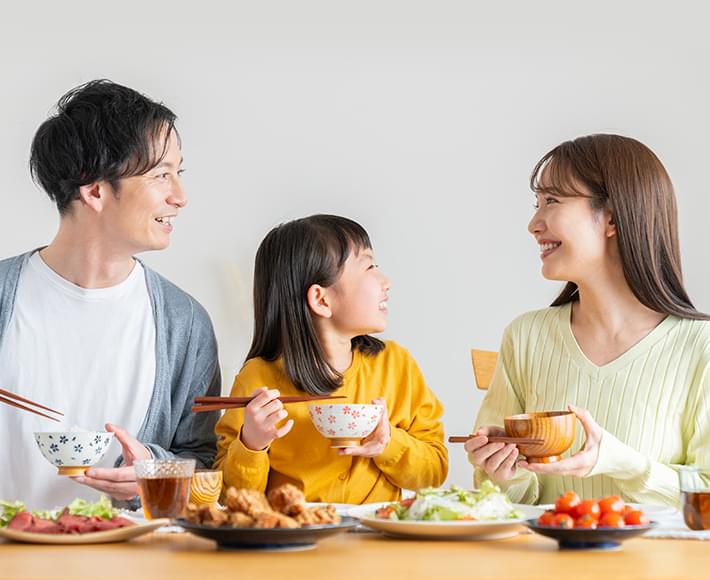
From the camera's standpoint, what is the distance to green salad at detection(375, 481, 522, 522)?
4.47 feet

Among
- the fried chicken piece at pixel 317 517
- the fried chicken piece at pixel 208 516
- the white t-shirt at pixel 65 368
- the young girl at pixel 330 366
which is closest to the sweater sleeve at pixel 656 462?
the young girl at pixel 330 366

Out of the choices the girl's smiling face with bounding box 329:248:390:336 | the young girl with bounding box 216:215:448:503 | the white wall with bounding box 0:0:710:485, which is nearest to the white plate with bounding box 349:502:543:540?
the young girl with bounding box 216:215:448:503

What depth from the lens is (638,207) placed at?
212cm

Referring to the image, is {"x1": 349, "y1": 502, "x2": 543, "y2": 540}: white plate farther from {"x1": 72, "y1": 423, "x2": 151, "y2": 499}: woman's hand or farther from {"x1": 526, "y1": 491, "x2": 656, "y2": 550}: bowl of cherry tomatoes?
{"x1": 72, "y1": 423, "x2": 151, "y2": 499}: woman's hand

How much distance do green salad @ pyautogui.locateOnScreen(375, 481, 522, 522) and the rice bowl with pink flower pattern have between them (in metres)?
0.51

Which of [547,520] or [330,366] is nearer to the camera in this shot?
[547,520]

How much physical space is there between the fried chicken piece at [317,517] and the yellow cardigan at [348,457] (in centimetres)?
87

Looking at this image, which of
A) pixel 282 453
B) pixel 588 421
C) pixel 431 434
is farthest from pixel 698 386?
pixel 282 453

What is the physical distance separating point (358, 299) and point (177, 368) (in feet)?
1.59

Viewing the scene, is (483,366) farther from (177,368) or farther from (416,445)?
(177,368)

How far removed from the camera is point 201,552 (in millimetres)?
1279

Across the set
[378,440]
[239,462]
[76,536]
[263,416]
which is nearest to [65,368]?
[239,462]

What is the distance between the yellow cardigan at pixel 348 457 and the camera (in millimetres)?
2273

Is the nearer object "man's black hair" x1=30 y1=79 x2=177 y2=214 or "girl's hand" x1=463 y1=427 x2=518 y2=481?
"girl's hand" x1=463 y1=427 x2=518 y2=481
